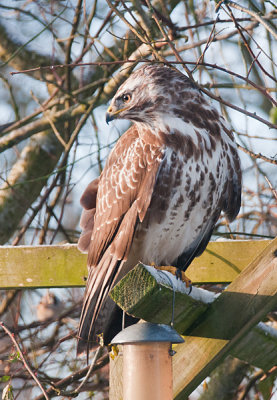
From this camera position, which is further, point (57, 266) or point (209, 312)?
point (57, 266)

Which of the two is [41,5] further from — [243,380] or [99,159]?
[243,380]

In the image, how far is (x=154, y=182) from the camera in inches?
95.7

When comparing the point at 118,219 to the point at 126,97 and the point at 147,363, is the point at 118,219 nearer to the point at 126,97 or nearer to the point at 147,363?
the point at 126,97

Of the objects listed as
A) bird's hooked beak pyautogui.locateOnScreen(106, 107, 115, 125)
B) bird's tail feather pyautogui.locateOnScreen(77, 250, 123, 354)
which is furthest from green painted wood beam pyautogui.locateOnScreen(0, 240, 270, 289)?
bird's hooked beak pyautogui.locateOnScreen(106, 107, 115, 125)

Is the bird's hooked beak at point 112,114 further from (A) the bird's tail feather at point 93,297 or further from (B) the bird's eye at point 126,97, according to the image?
(A) the bird's tail feather at point 93,297

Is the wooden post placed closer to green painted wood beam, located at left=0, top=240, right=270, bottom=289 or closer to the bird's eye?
green painted wood beam, located at left=0, top=240, right=270, bottom=289

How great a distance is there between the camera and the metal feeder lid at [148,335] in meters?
1.65

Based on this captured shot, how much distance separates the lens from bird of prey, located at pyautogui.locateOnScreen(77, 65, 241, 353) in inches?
97.3

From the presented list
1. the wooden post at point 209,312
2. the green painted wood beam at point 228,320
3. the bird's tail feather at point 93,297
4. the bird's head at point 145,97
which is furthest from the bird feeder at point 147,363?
the bird's head at point 145,97

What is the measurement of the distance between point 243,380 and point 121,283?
7.40ft

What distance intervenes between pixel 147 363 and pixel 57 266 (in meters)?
0.85

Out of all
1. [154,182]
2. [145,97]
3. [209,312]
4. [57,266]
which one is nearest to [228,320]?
[209,312]

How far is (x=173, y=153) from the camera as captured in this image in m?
2.46

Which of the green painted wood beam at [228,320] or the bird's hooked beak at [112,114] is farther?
the bird's hooked beak at [112,114]
